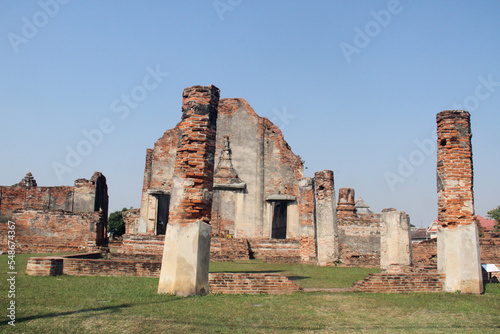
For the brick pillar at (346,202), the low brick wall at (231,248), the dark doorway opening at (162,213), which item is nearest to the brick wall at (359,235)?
the brick pillar at (346,202)

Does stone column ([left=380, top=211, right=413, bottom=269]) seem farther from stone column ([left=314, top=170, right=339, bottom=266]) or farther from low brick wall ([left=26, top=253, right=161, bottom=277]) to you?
low brick wall ([left=26, top=253, right=161, bottom=277])

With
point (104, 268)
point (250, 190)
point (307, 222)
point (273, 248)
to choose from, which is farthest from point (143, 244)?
point (104, 268)

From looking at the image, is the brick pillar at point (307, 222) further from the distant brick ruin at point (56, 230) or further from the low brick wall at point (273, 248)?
the distant brick ruin at point (56, 230)

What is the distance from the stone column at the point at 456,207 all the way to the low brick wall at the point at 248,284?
3409 mm

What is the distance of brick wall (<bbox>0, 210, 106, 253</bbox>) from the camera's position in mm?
20484

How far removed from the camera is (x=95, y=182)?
90.3ft

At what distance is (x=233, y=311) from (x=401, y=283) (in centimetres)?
411

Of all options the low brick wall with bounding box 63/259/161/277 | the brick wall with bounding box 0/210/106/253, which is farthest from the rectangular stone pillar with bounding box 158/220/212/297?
the brick wall with bounding box 0/210/106/253

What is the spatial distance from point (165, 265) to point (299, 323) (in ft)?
9.81

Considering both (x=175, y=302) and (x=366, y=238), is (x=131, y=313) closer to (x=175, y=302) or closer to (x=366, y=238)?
(x=175, y=302)

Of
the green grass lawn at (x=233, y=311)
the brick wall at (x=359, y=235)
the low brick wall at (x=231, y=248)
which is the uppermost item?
the brick wall at (x=359, y=235)

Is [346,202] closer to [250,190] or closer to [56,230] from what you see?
[250,190]

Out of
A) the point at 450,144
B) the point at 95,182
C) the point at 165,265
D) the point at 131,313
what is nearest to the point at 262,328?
Result: the point at 131,313

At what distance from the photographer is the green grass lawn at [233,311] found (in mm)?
5230
